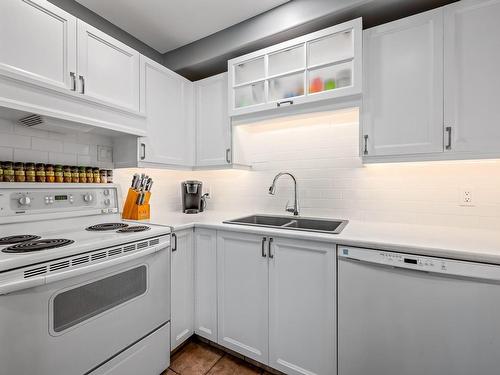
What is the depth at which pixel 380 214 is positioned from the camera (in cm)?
177

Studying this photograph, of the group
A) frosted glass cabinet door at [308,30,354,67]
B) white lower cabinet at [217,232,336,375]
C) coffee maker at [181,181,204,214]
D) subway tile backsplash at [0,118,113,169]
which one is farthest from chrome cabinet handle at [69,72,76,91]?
frosted glass cabinet door at [308,30,354,67]

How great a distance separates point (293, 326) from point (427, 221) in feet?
3.78

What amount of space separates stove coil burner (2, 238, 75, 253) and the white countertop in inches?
24.4

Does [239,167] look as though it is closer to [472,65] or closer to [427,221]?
[427,221]

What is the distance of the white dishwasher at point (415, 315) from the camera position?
3.29ft

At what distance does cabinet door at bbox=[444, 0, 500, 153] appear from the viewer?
1233 millimetres

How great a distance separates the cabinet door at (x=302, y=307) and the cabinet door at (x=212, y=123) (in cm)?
106

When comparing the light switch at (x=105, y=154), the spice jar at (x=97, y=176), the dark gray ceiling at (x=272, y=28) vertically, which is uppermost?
the dark gray ceiling at (x=272, y=28)

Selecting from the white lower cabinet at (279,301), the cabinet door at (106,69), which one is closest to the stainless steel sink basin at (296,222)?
the white lower cabinet at (279,301)

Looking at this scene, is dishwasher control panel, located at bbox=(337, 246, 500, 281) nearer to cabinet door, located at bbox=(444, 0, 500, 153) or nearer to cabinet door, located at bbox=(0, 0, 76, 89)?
cabinet door, located at bbox=(444, 0, 500, 153)

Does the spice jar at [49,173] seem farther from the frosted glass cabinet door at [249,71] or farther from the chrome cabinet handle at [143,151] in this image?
the frosted glass cabinet door at [249,71]

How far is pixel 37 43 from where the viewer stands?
4.16 ft

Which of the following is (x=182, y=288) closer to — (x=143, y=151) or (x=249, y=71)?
(x=143, y=151)

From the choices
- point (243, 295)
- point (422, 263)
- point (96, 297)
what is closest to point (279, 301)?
point (243, 295)
